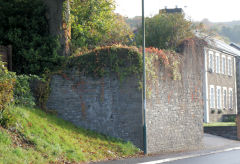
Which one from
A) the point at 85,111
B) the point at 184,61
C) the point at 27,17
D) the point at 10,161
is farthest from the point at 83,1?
the point at 10,161

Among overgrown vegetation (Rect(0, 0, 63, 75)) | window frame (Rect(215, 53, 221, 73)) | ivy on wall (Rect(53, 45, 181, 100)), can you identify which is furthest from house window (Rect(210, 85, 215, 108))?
overgrown vegetation (Rect(0, 0, 63, 75))

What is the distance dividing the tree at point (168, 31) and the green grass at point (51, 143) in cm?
1107

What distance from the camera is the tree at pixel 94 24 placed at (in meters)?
26.0

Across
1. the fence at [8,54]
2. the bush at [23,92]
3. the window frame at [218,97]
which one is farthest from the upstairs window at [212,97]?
the bush at [23,92]

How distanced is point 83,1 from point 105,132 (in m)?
10.1

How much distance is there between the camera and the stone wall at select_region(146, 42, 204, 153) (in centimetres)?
2258

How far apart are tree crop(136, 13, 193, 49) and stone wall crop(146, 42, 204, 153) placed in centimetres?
193

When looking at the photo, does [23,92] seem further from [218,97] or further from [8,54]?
[218,97]

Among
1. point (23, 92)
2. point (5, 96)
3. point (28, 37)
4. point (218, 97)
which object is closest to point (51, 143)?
point (5, 96)

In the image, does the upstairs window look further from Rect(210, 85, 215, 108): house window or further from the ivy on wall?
the ivy on wall

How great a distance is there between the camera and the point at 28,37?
23.1m

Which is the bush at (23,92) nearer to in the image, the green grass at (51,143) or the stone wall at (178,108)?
the green grass at (51,143)

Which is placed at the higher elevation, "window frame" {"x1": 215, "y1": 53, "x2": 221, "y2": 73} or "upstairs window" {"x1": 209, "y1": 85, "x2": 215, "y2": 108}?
"window frame" {"x1": 215, "y1": 53, "x2": 221, "y2": 73}

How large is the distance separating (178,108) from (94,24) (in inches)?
292
